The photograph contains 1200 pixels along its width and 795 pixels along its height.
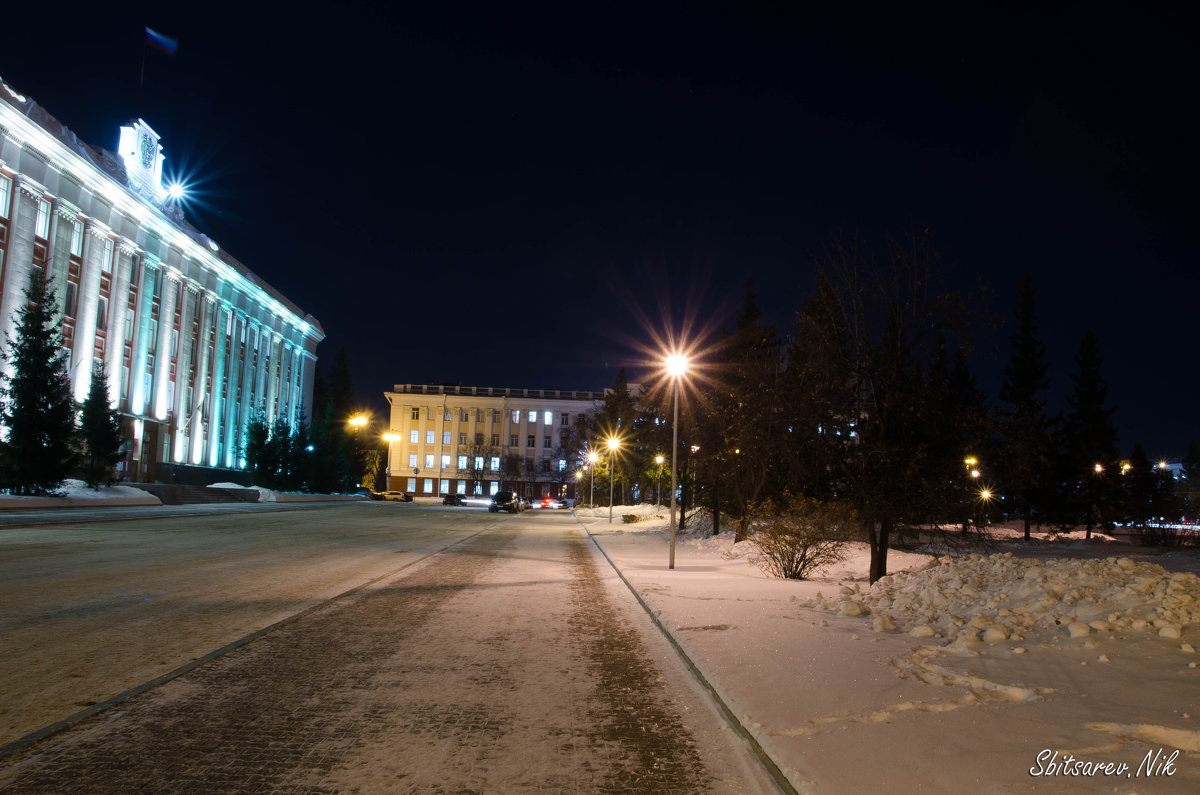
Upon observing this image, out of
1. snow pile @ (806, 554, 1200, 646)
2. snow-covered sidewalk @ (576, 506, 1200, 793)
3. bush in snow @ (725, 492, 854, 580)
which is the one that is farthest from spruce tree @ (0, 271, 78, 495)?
snow pile @ (806, 554, 1200, 646)

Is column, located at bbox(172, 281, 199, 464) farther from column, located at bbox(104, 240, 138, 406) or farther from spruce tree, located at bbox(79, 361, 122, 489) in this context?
spruce tree, located at bbox(79, 361, 122, 489)

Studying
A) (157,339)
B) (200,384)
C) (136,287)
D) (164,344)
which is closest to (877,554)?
(136,287)

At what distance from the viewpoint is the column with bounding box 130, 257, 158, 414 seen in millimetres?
54938

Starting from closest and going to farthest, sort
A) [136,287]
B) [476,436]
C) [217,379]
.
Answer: [136,287], [217,379], [476,436]

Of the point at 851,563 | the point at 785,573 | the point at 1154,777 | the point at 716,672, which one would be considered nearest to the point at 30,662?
the point at 716,672

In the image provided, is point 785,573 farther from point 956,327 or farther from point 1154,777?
point 1154,777

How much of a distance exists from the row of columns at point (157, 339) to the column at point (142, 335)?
0.07m

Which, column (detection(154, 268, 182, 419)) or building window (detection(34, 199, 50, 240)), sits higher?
building window (detection(34, 199, 50, 240))

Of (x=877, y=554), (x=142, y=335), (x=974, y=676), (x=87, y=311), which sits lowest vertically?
(x=974, y=676)

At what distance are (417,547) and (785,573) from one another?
12146 mm

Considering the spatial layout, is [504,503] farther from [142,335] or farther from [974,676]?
[974,676]

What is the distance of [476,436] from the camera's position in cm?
11931

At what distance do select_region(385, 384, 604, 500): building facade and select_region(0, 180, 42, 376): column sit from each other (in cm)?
7521

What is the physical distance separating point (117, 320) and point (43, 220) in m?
8.94
